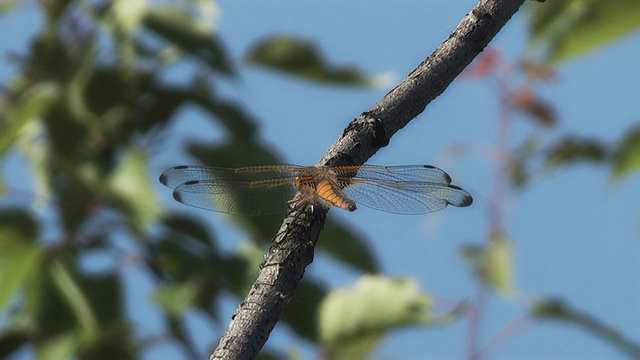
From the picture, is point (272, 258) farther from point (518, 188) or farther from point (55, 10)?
point (55, 10)

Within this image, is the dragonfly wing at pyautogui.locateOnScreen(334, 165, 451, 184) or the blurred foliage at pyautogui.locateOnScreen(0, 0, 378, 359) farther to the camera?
the blurred foliage at pyautogui.locateOnScreen(0, 0, 378, 359)

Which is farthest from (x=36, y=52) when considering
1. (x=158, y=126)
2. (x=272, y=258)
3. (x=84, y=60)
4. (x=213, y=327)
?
(x=272, y=258)

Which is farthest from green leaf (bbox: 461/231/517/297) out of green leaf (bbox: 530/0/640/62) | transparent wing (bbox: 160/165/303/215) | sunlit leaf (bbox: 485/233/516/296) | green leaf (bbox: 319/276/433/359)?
transparent wing (bbox: 160/165/303/215)

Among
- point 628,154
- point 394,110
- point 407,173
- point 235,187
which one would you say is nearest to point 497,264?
point 628,154

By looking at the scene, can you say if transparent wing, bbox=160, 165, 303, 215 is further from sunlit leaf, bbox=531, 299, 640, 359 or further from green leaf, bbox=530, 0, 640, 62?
sunlit leaf, bbox=531, 299, 640, 359

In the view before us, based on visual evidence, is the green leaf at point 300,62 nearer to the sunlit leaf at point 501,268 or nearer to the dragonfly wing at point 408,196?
the sunlit leaf at point 501,268

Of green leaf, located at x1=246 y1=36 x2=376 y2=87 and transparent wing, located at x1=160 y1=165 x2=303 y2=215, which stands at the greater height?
green leaf, located at x1=246 y1=36 x2=376 y2=87

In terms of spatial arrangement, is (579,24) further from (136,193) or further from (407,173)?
(136,193)

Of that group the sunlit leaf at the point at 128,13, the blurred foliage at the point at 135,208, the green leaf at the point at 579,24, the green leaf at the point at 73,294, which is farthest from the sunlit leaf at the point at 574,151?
the green leaf at the point at 73,294
